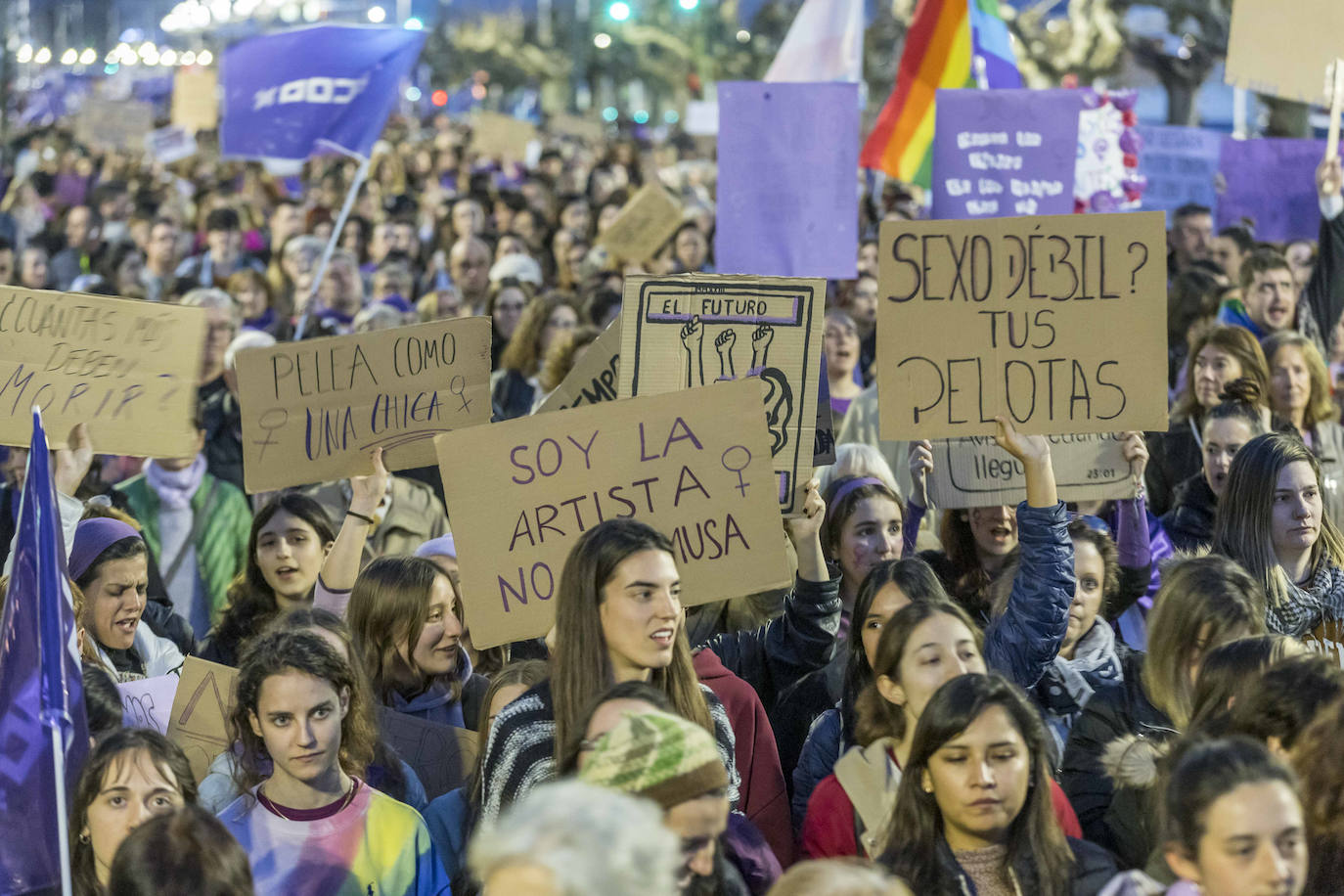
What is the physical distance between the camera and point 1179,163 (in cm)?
1273

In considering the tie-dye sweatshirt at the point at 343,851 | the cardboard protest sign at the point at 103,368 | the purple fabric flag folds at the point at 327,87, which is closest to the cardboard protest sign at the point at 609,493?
the tie-dye sweatshirt at the point at 343,851

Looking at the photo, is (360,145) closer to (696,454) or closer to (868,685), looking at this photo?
(696,454)

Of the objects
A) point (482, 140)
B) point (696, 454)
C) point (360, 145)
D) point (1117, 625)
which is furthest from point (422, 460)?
point (482, 140)

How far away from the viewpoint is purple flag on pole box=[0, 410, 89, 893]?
142 inches

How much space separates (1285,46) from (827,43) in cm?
322

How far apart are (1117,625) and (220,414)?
380 cm

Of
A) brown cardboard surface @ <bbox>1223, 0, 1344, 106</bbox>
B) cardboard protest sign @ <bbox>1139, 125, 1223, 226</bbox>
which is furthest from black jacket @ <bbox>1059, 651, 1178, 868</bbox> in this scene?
cardboard protest sign @ <bbox>1139, 125, 1223, 226</bbox>

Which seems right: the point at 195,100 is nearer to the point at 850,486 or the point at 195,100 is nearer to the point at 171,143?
the point at 171,143

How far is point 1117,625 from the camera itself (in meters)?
5.79

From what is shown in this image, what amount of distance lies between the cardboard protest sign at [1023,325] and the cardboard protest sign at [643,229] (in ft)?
21.9

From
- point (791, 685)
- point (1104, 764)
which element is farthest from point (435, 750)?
point (1104, 764)

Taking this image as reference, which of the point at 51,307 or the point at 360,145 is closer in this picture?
the point at 51,307

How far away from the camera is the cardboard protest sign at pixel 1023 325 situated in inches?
197

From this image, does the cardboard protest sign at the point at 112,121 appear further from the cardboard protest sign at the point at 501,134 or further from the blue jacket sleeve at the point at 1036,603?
the blue jacket sleeve at the point at 1036,603
